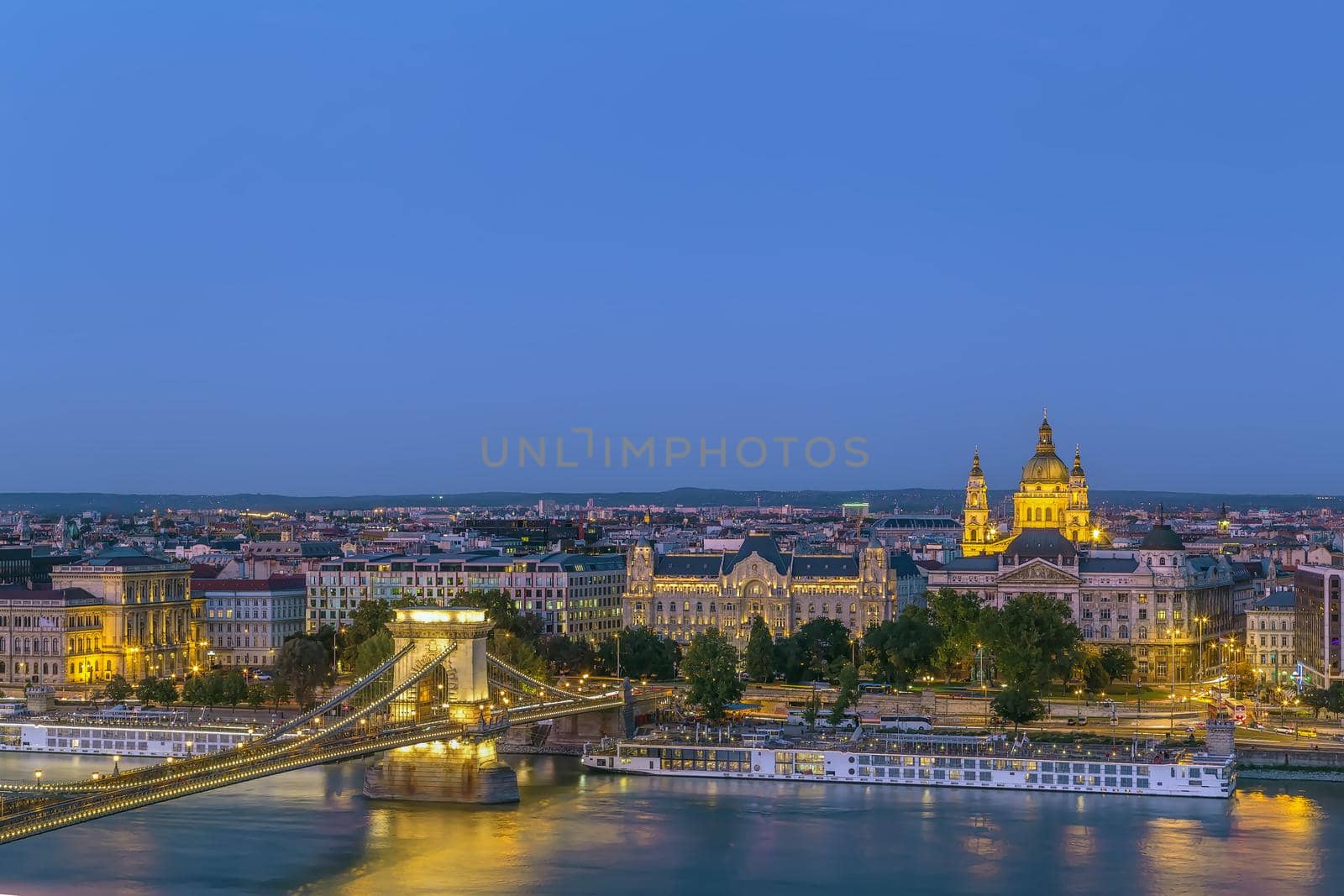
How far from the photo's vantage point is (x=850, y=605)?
7025 cm

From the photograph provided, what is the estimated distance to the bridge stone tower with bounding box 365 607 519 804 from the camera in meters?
44.2

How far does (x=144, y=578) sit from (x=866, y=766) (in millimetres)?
28062

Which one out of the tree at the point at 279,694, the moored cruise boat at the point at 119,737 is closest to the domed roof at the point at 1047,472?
the tree at the point at 279,694

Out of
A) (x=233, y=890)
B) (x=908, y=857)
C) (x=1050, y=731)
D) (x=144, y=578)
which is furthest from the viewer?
(x=144, y=578)

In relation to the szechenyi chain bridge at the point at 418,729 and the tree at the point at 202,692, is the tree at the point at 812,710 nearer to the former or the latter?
the szechenyi chain bridge at the point at 418,729

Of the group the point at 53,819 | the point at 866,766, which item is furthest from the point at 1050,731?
the point at 53,819

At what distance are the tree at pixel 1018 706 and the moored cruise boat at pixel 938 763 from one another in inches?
118

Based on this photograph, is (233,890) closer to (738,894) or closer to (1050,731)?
(738,894)

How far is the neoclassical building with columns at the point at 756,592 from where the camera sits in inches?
2761

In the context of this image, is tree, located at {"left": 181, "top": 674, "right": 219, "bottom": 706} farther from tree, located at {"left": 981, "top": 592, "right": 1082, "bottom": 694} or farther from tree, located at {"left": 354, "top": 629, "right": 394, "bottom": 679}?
tree, located at {"left": 981, "top": 592, "right": 1082, "bottom": 694}

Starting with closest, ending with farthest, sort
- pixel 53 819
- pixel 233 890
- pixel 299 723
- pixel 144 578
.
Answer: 1. pixel 53 819
2. pixel 233 890
3. pixel 299 723
4. pixel 144 578

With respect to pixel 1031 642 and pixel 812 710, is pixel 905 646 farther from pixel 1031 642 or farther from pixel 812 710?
pixel 812 710

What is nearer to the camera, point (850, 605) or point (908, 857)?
point (908, 857)

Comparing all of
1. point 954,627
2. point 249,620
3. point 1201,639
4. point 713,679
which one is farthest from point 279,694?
point 1201,639
